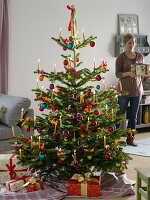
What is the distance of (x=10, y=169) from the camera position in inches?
139

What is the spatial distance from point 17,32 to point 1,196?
2714 mm

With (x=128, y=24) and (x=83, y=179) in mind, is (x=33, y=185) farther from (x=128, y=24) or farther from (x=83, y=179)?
(x=128, y=24)

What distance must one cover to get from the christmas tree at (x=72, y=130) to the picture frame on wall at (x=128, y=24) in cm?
298

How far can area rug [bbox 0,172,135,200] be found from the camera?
3.24 metres

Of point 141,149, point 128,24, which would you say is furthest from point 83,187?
point 128,24

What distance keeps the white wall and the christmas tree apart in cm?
213

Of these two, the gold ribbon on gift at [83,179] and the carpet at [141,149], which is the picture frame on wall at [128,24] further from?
the gold ribbon on gift at [83,179]

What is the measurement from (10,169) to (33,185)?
12.7 inches

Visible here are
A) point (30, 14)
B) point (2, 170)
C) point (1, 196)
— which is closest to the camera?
point (1, 196)

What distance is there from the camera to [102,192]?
10.9ft

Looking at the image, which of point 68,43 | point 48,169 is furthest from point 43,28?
point 48,169

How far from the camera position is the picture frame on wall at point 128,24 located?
627cm

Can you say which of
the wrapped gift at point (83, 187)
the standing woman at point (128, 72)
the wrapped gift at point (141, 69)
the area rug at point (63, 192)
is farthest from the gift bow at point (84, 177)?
the wrapped gift at point (141, 69)

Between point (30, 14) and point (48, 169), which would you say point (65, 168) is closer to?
point (48, 169)
